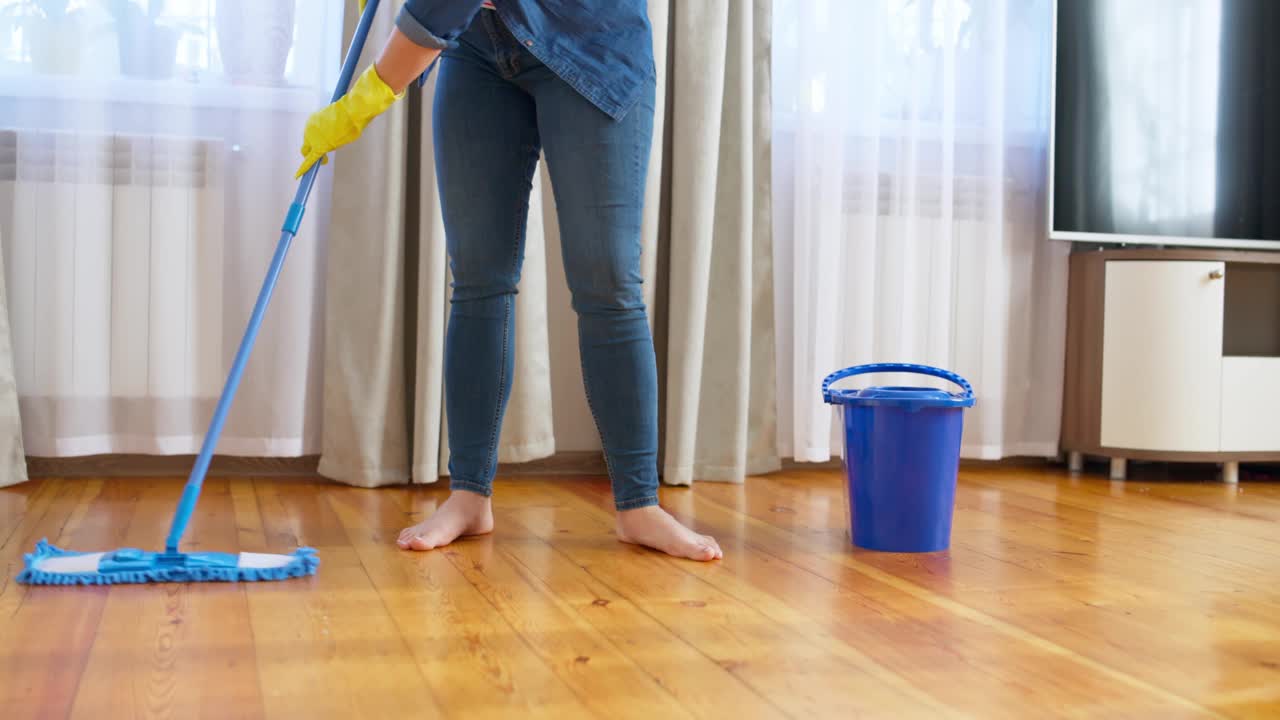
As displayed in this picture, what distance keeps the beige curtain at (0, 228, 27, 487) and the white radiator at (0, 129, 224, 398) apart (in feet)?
0.25

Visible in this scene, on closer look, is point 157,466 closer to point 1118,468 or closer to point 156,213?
point 156,213

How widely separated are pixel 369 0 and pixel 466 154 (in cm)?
28

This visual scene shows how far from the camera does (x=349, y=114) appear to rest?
141 cm

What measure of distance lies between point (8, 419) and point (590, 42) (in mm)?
1362

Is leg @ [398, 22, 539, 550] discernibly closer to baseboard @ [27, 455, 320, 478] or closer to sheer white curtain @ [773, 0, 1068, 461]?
baseboard @ [27, 455, 320, 478]

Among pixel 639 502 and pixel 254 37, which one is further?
pixel 254 37

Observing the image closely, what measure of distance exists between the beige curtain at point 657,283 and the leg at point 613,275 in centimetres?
75

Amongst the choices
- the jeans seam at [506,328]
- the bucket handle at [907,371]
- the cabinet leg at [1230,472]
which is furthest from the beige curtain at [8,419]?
the cabinet leg at [1230,472]

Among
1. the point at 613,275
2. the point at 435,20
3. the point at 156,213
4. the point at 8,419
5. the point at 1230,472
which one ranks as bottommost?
the point at 1230,472

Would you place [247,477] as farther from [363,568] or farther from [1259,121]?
[1259,121]

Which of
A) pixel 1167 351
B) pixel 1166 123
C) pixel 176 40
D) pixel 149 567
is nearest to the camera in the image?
pixel 149 567

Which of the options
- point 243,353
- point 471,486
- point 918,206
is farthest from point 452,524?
point 918,206

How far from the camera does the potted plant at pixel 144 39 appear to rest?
84.4 inches

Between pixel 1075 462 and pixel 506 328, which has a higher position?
pixel 506 328
